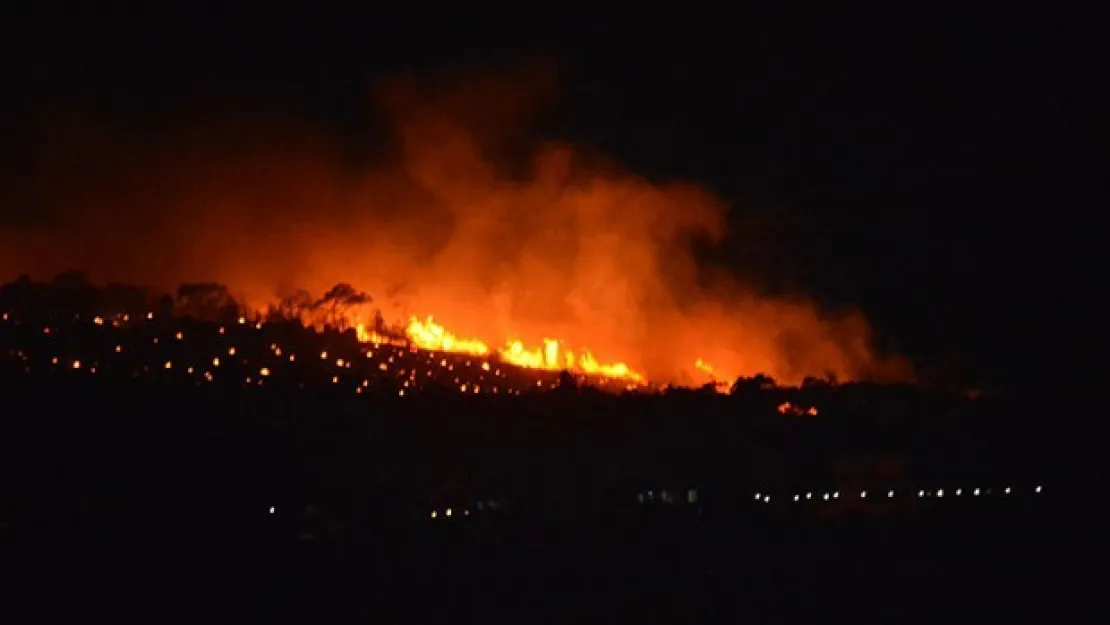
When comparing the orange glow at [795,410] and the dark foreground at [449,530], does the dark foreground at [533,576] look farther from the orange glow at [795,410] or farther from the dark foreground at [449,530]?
the orange glow at [795,410]

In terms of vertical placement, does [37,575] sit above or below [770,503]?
below

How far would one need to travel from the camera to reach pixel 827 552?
69.6 feet

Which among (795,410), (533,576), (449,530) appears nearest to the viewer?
(533,576)

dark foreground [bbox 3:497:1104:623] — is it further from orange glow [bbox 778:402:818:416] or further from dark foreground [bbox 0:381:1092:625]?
orange glow [bbox 778:402:818:416]

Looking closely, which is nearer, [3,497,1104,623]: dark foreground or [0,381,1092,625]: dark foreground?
[3,497,1104,623]: dark foreground

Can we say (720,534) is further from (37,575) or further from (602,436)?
(37,575)

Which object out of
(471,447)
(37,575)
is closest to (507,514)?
(471,447)

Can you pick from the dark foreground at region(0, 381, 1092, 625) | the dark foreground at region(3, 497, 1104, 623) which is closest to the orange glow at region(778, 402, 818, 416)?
the dark foreground at region(0, 381, 1092, 625)

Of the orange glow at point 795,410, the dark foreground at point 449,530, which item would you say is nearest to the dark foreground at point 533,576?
the dark foreground at point 449,530

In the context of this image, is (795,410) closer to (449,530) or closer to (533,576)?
(449,530)

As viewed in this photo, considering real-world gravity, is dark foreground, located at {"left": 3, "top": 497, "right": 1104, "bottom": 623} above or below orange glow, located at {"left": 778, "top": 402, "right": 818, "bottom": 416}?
below

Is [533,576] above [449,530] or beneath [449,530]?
beneath

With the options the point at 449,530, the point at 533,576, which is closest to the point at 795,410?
the point at 449,530

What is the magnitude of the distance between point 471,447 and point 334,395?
3824 millimetres
